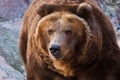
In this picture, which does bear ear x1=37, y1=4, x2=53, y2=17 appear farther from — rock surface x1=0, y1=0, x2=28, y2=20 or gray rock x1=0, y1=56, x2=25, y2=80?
rock surface x1=0, y1=0, x2=28, y2=20

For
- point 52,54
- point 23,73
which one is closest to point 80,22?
point 52,54

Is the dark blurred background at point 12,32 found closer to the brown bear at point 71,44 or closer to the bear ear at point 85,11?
the brown bear at point 71,44

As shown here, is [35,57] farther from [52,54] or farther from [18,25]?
[18,25]

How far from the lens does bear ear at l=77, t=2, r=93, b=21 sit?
22.3 feet

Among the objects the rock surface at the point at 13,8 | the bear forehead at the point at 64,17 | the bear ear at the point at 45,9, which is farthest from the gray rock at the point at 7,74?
the rock surface at the point at 13,8

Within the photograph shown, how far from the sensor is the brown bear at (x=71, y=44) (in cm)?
674

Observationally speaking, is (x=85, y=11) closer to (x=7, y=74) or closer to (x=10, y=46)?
(x=7, y=74)

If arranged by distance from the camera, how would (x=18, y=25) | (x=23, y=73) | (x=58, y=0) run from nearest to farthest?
1. (x=58, y=0)
2. (x=23, y=73)
3. (x=18, y=25)

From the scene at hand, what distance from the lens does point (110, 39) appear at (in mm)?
7285

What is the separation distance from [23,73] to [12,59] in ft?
1.57

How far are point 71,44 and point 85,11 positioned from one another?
0.46 metres

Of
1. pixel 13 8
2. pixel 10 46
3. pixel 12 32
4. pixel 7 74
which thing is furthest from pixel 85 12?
pixel 13 8

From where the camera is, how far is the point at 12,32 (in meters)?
11.5

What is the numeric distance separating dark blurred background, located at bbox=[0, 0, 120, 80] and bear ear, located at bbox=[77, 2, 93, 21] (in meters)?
2.31
